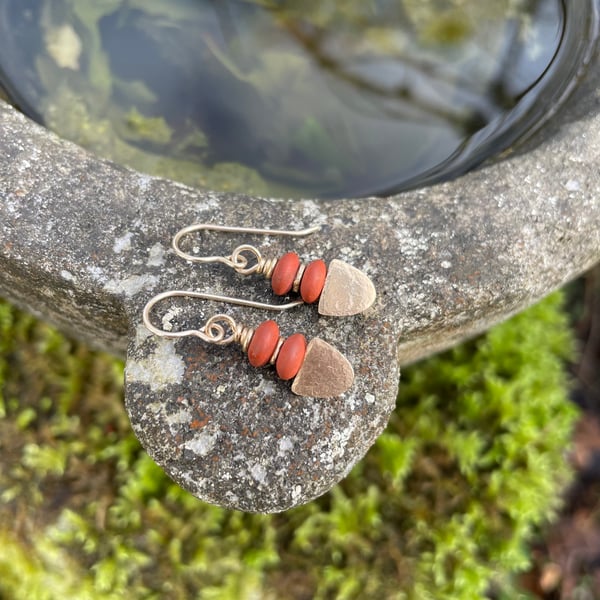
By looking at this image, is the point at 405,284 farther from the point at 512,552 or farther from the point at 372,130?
the point at 512,552

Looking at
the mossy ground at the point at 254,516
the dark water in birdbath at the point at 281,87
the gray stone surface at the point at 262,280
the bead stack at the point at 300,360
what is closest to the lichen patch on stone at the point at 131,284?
the gray stone surface at the point at 262,280

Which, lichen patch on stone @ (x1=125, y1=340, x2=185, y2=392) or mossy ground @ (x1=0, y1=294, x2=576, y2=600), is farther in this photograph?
mossy ground @ (x1=0, y1=294, x2=576, y2=600)

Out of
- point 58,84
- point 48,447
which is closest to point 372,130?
point 58,84

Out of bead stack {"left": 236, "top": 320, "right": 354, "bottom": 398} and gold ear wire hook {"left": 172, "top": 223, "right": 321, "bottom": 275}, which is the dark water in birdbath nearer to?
gold ear wire hook {"left": 172, "top": 223, "right": 321, "bottom": 275}

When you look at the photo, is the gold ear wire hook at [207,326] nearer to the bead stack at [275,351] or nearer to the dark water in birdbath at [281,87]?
the bead stack at [275,351]

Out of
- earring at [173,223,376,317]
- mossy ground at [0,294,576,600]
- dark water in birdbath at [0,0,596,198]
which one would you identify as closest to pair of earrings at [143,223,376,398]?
earring at [173,223,376,317]

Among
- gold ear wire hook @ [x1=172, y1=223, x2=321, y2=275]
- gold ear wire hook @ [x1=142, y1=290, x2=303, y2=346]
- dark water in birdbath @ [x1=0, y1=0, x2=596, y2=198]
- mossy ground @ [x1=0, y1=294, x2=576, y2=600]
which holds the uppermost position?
dark water in birdbath @ [x1=0, y1=0, x2=596, y2=198]
